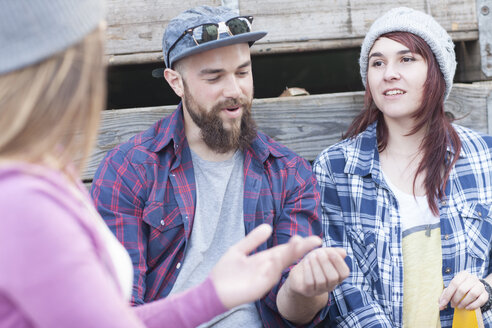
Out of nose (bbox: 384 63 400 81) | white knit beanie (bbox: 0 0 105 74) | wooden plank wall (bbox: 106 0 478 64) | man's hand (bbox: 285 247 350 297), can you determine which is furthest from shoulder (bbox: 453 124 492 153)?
white knit beanie (bbox: 0 0 105 74)

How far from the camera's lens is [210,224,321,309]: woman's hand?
0.99 metres

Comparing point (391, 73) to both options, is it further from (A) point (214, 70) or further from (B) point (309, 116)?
(A) point (214, 70)

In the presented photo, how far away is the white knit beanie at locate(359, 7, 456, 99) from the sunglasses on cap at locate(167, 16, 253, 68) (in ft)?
1.87

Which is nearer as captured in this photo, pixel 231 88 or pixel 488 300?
pixel 488 300

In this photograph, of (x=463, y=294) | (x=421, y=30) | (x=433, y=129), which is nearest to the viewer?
(x=463, y=294)

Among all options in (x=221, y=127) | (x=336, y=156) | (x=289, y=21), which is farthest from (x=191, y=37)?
(x=336, y=156)

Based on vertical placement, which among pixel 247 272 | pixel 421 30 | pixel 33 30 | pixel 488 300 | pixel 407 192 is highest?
pixel 33 30

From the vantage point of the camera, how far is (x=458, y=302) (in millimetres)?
1945

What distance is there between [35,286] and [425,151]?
191 cm

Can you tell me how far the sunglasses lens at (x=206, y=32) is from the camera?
6.91 feet

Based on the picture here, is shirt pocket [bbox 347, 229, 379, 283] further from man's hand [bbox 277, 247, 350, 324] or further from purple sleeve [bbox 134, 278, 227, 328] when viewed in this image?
purple sleeve [bbox 134, 278, 227, 328]

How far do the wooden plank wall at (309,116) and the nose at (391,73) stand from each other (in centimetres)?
28

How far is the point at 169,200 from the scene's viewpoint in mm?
2070

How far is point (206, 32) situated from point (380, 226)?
3.34 feet
